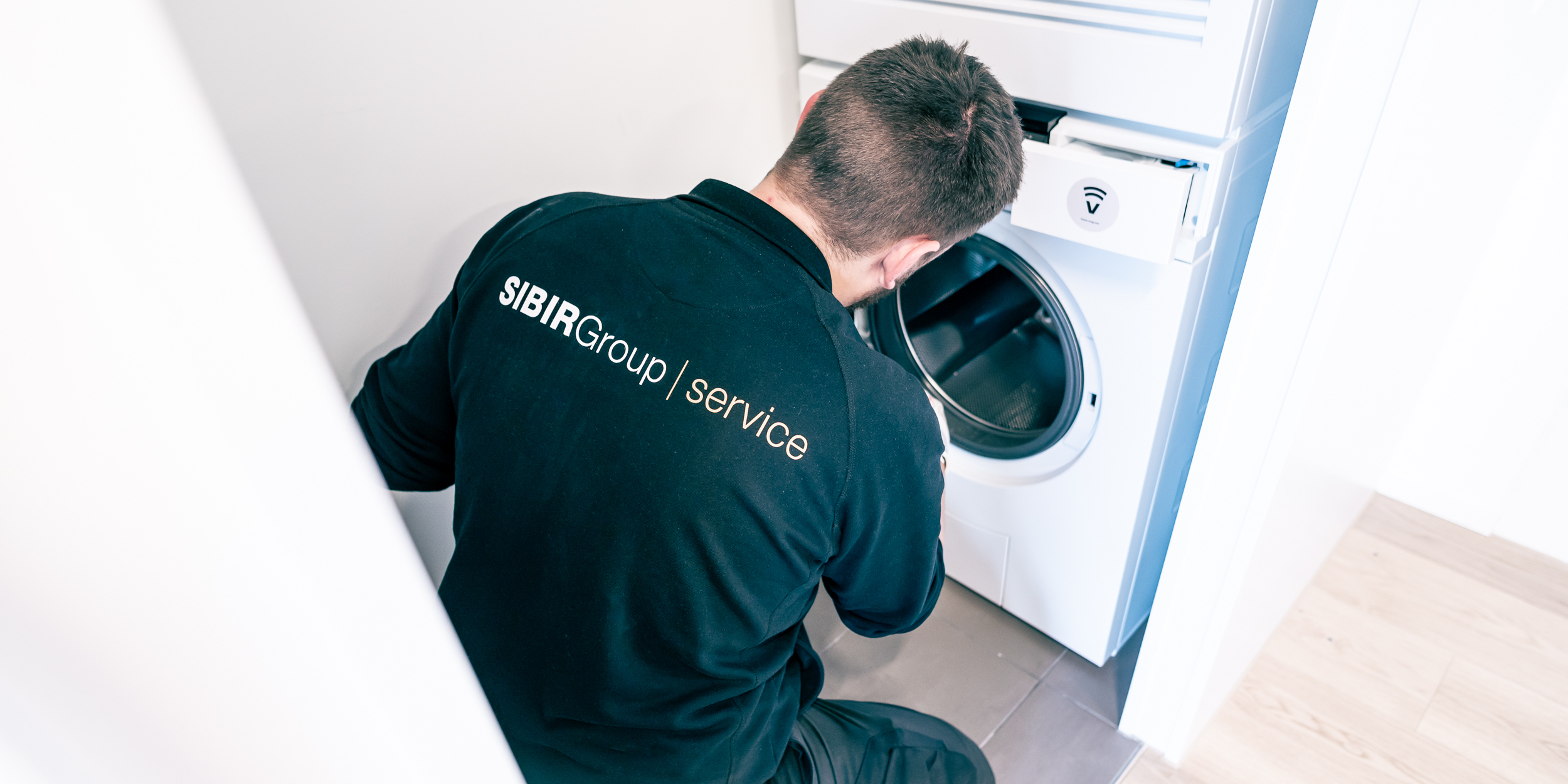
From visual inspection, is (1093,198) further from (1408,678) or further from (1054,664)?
(1408,678)

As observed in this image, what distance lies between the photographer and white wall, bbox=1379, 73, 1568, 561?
154 centimetres

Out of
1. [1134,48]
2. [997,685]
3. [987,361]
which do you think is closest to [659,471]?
[1134,48]

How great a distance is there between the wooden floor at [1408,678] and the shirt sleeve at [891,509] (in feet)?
2.51

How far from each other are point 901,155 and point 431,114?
65 centimetres

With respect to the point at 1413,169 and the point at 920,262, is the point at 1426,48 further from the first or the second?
the point at 920,262

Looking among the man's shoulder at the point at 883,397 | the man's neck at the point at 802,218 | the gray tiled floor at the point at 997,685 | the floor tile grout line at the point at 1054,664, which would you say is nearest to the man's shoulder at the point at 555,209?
the man's neck at the point at 802,218

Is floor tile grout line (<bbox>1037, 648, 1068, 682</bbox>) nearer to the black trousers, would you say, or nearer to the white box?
the black trousers

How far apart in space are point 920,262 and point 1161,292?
14.4 inches

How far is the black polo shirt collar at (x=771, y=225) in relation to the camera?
3.09 ft

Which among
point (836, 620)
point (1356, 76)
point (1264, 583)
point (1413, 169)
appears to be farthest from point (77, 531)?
point (836, 620)

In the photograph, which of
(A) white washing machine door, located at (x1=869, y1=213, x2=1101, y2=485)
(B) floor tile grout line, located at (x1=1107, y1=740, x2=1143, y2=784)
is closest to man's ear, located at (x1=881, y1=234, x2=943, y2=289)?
(A) white washing machine door, located at (x1=869, y1=213, x2=1101, y2=485)

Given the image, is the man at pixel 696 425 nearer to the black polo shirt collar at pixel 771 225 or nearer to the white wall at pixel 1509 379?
the black polo shirt collar at pixel 771 225

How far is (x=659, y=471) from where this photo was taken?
0.86 m

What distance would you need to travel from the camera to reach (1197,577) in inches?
50.9
